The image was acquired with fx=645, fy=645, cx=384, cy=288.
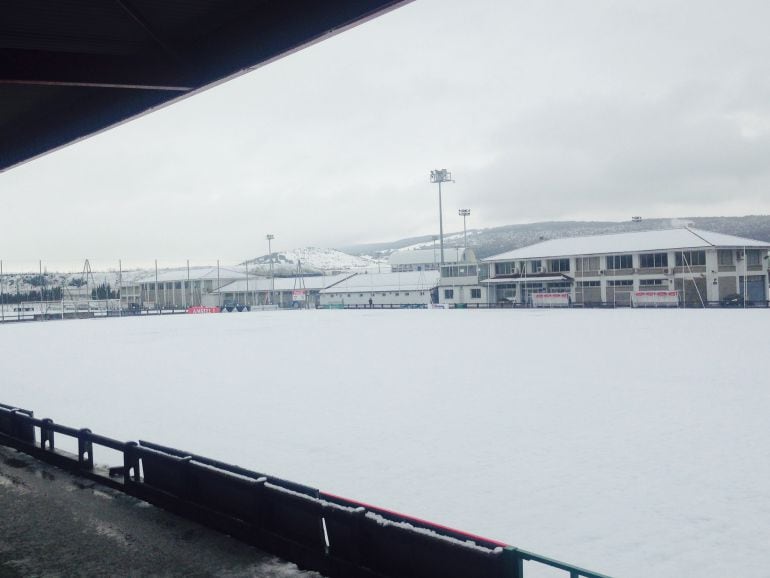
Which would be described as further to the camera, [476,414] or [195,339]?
[195,339]

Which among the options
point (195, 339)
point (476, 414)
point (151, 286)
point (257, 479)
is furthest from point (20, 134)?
point (151, 286)

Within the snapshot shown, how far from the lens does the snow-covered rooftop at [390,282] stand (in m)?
85.9

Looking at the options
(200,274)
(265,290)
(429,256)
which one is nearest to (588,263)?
(429,256)

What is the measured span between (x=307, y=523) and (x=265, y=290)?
333 feet

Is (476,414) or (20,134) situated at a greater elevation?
(20,134)

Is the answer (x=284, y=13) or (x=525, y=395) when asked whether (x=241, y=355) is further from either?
(x=284, y=13)

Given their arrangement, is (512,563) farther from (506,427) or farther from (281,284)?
(281,284)

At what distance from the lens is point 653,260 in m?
62.9

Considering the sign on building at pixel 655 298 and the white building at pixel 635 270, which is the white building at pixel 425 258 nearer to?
the white building at pixel 635 270

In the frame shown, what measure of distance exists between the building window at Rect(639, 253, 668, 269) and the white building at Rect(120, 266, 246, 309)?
6668 cm

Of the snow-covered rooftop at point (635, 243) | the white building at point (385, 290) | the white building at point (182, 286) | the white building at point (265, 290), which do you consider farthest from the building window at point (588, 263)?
the white building at point (182, 286)

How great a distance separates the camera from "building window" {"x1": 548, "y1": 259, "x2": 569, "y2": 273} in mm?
70312

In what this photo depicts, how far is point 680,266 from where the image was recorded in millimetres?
60531

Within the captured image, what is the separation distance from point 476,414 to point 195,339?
25.5 m
